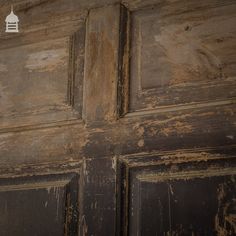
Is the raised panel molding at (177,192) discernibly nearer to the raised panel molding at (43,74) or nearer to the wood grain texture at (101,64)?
the wood grain texture at (101,64)

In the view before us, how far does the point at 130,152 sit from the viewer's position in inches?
71.2

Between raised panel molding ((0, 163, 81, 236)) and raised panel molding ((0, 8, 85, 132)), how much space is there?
0.18m

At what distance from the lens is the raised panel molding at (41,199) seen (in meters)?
1.85

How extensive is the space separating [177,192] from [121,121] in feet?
1.03

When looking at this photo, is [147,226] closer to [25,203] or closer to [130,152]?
[130,152]

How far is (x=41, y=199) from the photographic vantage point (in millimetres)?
1909

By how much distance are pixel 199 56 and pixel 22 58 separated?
709 mm

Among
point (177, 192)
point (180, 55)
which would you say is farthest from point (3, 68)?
point (177, 192)

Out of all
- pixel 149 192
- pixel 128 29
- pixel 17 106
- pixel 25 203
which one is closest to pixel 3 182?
pixel 25 203

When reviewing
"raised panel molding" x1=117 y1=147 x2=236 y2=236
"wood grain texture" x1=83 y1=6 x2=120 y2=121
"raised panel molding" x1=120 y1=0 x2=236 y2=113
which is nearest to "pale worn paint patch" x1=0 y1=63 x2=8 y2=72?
"wood grain texture" x1=83 y1=6 x2=120 y2=121

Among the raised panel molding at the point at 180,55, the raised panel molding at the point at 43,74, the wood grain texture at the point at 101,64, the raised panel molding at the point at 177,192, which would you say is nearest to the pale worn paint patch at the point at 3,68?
the raised panel molding at the point at 43,74

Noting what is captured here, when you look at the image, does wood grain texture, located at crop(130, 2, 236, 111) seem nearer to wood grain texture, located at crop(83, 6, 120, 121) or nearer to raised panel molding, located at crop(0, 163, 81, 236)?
wood grain texture, located at crop(83, 6, 120, 121)

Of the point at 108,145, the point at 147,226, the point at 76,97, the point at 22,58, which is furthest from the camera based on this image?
the point at 22,58

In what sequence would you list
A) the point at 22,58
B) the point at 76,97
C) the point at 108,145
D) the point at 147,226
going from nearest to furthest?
the point at 147,226, the point at 108,145, the point at 76,97, the point at 22,58
